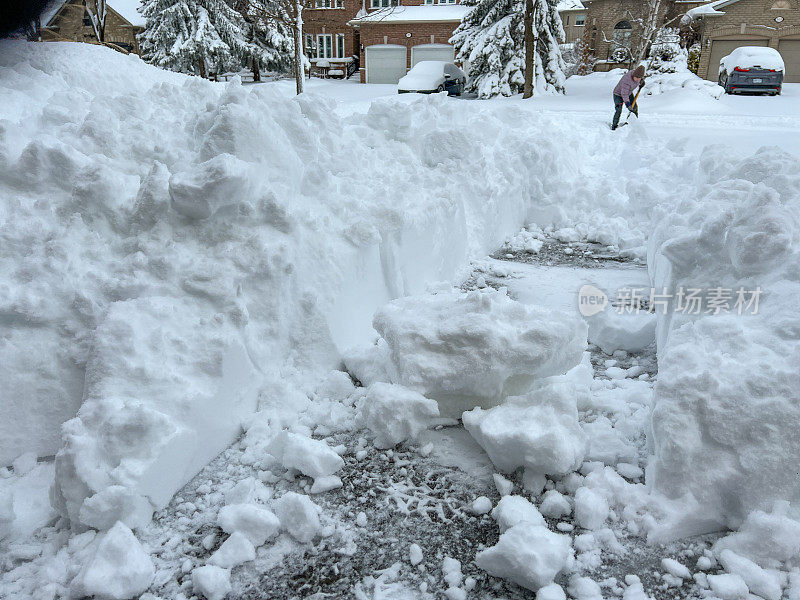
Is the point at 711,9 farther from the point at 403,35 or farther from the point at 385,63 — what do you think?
the point at 385,63

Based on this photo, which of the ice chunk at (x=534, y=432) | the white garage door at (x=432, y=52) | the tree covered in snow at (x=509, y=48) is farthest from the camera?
the white garage door at (x=432, y=52)

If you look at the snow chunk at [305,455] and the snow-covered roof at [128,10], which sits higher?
the snow-covered roof at [128,10]

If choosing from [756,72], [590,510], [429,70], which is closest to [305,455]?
[590,510]

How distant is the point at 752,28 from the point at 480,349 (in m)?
29.1

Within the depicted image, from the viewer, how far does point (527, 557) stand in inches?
90.0

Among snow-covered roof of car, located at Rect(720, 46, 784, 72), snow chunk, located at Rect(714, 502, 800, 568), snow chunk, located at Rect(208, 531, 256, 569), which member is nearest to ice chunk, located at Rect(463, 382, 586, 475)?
snow chunk, located at Rect(714, 502, 800, 568)

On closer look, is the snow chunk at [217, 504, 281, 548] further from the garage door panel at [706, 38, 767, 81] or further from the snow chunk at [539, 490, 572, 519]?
the garage door panel at [706, 38, 767, 81]

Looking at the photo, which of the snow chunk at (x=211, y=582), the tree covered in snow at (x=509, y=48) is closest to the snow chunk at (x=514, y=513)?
the snow chunk at (x=211, y=582)

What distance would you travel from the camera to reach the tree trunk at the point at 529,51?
1881cm

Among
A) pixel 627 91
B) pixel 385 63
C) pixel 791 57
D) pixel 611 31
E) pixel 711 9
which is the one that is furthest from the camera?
pixel 611 31

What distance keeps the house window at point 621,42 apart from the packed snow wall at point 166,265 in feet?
98.7

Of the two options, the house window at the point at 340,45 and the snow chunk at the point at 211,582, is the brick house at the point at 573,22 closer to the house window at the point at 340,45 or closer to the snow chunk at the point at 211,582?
the house window at the point at 340,45

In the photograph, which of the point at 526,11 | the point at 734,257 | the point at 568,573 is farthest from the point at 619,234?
the point at 526,11

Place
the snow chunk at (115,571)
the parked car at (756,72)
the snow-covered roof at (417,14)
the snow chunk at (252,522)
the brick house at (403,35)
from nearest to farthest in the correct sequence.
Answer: the snow chunk at (115,571) → the snow chunk at (252,522) → the parked car at (756,72) → the snow-covered roof at (417,14) → the brick house at (403,35)
